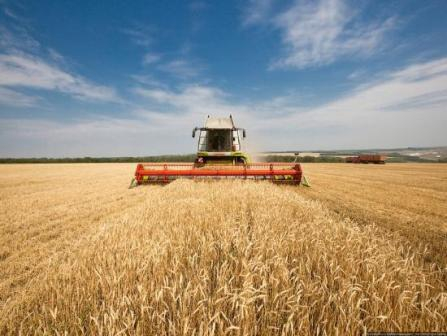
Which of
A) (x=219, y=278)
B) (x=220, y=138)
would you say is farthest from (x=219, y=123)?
(x=219, y=278)

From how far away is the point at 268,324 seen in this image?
5.32ft

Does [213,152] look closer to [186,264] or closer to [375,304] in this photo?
[186,264]

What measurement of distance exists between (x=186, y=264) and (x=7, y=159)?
79460 mm

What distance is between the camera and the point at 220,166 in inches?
484

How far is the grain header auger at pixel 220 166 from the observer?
1080 centimetres

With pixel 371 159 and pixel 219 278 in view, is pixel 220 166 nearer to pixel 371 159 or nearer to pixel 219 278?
pixel 219 278

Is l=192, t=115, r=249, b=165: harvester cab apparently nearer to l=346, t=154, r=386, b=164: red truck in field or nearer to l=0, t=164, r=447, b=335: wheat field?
l=0, t=164, r=447, b=335: wheat field

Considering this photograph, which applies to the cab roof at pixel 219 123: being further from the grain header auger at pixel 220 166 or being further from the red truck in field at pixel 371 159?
the red truck in field at pixel 371 159

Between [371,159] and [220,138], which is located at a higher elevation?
[220,138]

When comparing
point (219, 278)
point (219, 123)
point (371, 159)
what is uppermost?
point (219, 123)

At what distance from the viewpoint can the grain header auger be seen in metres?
10.8

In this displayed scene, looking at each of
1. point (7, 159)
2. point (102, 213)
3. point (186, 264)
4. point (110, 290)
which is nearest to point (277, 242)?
point (186, 264)

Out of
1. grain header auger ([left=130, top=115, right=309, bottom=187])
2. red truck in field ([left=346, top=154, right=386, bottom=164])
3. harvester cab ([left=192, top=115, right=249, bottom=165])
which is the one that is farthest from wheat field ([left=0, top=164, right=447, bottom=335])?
red truck in field ([left=346, top=154, right=386, bottom=164])

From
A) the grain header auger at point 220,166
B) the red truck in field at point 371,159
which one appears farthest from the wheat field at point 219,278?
the red truck in field at point 371,159
